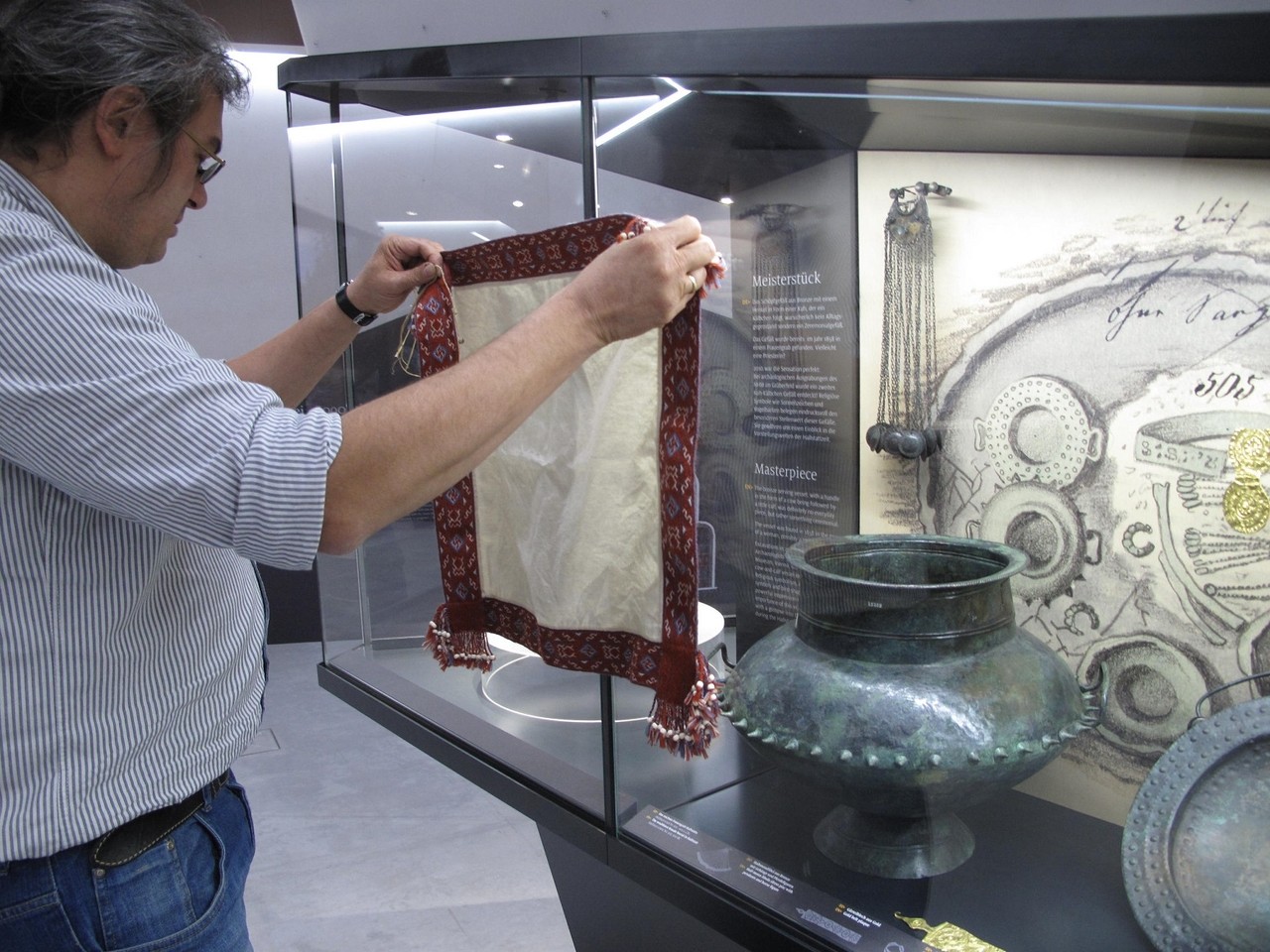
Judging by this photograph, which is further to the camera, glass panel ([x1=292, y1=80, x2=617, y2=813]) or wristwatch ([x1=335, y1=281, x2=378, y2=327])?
glass panel ([x1=292, y1=80, x2=617, y2=813])

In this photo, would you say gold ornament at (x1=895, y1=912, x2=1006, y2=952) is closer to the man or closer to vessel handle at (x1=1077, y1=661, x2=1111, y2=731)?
vessel handle at (x1=1077, y1=661, x2=1111, y2=731)

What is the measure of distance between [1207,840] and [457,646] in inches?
49.1

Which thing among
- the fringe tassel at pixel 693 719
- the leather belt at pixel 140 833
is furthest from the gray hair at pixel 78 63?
the fringe tassel at pixel 693 719

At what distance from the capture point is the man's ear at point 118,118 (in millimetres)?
1048

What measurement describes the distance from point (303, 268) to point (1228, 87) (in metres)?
2.43

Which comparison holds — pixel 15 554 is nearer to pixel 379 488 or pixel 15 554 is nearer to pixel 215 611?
pixel 215 611

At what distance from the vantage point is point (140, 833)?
1133 mm

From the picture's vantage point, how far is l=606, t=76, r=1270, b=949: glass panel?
4.34ft

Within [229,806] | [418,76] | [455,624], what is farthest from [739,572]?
[418,76]

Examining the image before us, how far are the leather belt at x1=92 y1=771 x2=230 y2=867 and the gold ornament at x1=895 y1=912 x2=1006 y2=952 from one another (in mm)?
991

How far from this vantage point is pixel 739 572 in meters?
1.91

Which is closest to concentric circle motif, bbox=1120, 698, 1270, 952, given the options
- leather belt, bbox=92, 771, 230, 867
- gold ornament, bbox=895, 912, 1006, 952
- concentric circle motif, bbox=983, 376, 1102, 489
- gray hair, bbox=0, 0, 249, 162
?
gold ornament, bbox=895, 912, 1006, 952

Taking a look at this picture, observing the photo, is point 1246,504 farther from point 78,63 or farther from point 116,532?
point 78,63

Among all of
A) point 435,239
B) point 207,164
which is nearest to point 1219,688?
point 207,164
